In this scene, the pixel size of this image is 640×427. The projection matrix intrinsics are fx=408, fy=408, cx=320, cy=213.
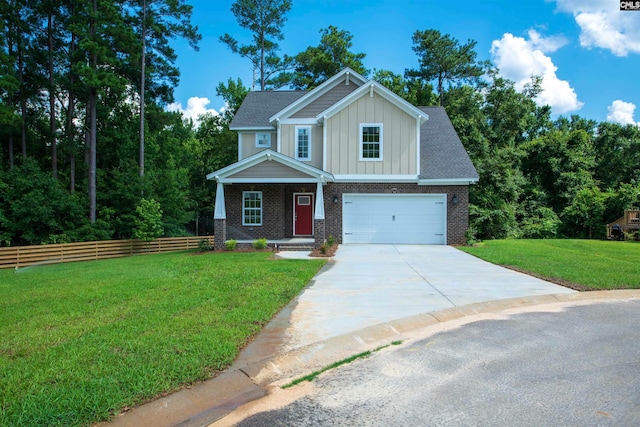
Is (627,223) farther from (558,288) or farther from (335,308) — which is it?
(335,308)

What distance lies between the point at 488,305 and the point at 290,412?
4648 mm

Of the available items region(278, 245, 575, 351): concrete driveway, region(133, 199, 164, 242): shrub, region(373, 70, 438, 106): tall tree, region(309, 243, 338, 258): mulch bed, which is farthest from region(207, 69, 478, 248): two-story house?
region(373, 70, 438, 106): tall tree

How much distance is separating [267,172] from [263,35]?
22211 millimetres

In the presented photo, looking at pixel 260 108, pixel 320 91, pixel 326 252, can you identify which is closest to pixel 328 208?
pixel 326 252

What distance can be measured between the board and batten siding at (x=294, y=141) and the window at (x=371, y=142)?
207 cm

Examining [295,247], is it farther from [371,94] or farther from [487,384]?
[487,384]

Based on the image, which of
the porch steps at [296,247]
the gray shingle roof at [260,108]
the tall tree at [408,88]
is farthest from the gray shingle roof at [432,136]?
the tall tree at [408,88]

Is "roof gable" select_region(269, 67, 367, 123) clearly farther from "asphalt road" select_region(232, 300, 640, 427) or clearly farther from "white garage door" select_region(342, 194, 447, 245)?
"asphalt road" select_region(232, 300, 640, 427)

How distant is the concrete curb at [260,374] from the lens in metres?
3.15

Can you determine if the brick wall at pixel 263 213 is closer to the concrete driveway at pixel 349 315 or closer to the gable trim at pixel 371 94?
the gable trim at pixel 371 94

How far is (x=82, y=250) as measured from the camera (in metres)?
19.3

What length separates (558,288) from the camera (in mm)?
8188

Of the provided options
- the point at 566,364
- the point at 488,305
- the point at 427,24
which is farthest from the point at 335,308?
the point at 427,24

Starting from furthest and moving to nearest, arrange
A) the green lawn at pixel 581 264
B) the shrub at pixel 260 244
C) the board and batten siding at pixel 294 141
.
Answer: the board and batten siding at pixel 294 141
the shrub at pixel 260 244
the green lawn at pixel 581 264
